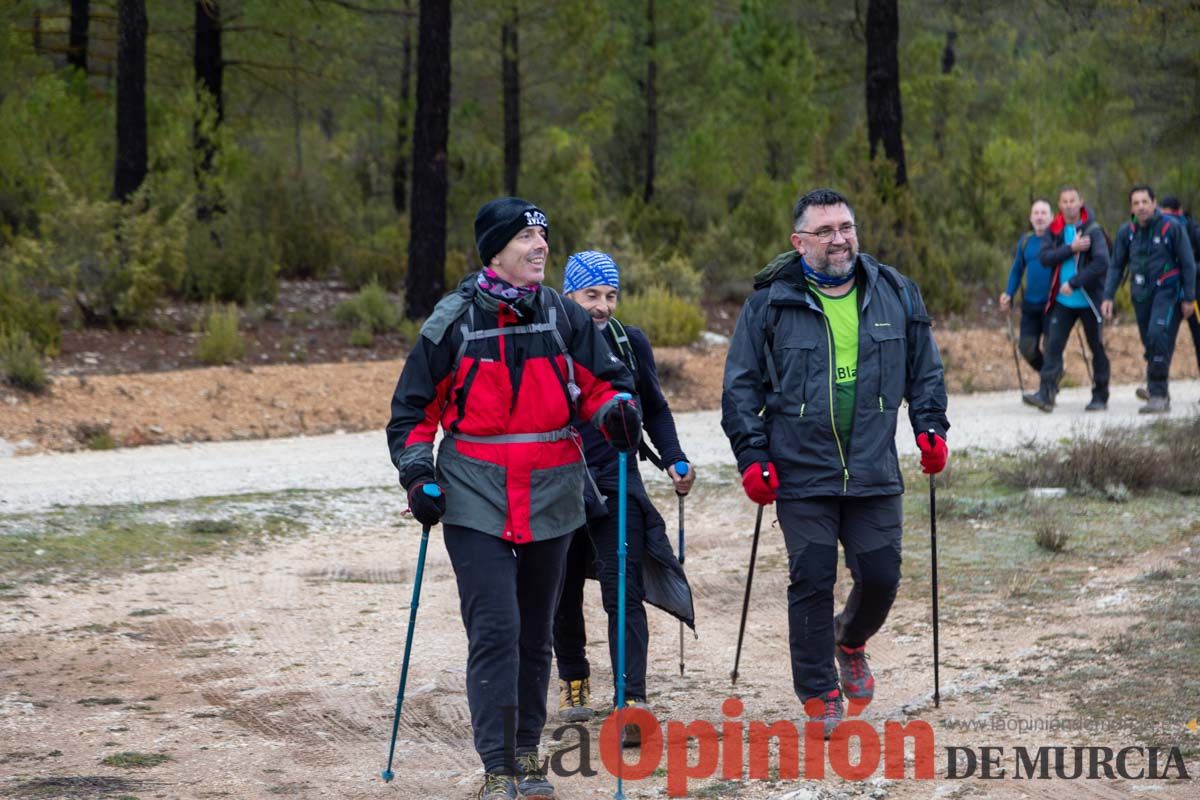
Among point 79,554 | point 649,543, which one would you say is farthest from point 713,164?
point 649,543

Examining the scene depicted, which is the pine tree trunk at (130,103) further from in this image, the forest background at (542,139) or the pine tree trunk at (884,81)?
the pine tree trunk at (884,81)

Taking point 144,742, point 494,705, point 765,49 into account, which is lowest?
point 144,742

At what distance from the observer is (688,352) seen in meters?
17.5

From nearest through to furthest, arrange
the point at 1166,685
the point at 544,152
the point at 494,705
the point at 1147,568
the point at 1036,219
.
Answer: the point at 494,705 → the point at 1166,685 → the point at 1147,568 → the point at 1036,219 → the point at 544,152

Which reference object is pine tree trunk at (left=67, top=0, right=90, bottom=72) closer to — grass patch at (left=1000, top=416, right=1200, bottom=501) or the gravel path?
the gravel path

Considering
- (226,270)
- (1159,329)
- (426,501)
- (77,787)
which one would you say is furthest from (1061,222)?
(77,787)

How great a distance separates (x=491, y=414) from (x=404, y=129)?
24.6m

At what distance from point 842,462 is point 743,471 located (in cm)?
35

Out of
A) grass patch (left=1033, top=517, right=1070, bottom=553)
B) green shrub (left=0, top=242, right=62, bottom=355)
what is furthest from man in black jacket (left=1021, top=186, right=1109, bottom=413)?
green shrub (left=0, top=242, right=62, bottom=355)

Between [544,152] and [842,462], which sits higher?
[544,152]

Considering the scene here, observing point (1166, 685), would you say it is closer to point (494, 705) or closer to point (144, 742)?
point (494, 705)

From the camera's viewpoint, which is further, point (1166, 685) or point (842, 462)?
point (1166, 685)

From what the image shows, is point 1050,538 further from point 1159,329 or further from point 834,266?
point 1159,329

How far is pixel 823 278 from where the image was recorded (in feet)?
18.5
